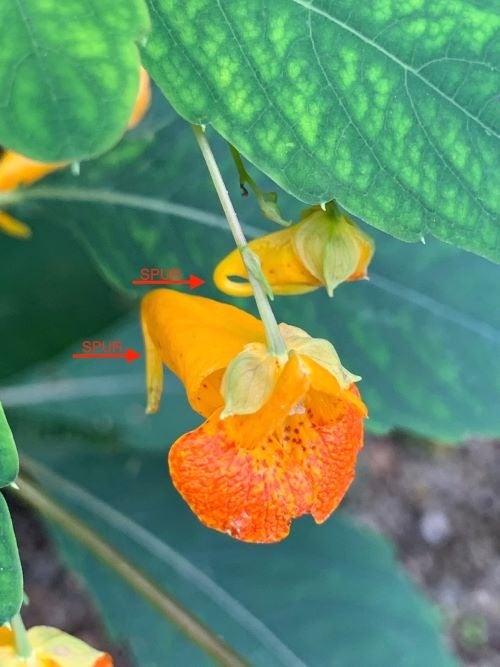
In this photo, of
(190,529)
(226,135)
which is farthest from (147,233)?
(190,529)

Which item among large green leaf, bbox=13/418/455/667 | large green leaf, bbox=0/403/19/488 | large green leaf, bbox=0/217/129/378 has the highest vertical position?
large green leaf, bbox=0/403/19/488

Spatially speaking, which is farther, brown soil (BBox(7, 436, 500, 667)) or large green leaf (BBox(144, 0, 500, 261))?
brown soil (BBox(7, 436, 500, 667))

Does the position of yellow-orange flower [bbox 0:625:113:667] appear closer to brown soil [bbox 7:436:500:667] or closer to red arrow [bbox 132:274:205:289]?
red arrow [bbox 132:274:205:289]

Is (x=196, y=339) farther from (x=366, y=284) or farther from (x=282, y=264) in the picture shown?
(x=366, y=284)

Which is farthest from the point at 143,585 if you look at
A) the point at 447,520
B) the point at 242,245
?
the point at 447,520

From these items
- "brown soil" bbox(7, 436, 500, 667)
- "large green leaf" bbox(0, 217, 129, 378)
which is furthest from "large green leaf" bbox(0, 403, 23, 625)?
"brown soil" bbox(7, 436, 500, 667)

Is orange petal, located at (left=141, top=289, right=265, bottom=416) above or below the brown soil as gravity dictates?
above

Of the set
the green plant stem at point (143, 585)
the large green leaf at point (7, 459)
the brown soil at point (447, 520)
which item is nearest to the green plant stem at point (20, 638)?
the large green leaf at point (7, 459)
